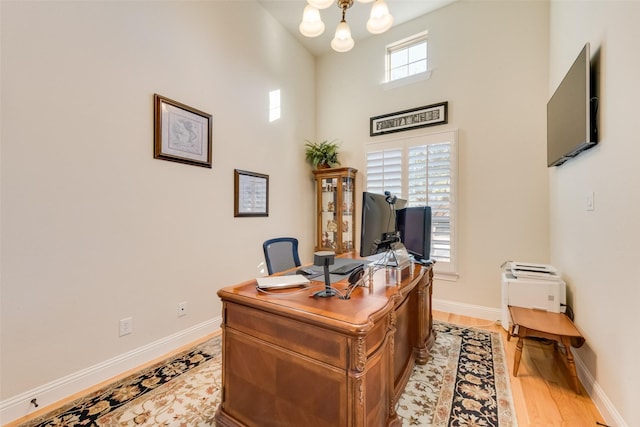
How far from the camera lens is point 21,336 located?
1578 mm

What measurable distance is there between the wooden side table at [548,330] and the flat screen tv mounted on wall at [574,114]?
1250mm

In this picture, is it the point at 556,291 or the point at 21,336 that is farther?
the point at 556,291

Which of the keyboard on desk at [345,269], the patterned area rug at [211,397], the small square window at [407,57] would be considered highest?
the small square window at [407,57]

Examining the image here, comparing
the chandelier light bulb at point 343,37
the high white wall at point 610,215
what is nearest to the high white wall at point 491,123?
the high white wall at point 610,215

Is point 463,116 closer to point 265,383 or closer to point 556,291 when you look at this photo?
point 556,291

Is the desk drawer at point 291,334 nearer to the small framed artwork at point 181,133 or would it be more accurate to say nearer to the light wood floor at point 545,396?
the light wood floor at point 545,396

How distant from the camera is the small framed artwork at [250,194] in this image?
2.90m

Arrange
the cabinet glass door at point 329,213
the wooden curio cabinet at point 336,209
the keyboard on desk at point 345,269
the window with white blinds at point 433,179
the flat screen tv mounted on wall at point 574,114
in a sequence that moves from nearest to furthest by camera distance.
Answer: the flat screen tv mounted on wall at point 574,114 < the keyboard on desk at point 345,269 < the window with white blinds at point 433,179 < the wooden curio cabinet at point 336,209 < the cabinet glass door at point 329,213

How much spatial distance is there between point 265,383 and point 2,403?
1583mm

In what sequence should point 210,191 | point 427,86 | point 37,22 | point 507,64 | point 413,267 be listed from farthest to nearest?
1. point 427,86
2. point 507,64
3. point 210,191
4. point 413,267
5. point 37,22

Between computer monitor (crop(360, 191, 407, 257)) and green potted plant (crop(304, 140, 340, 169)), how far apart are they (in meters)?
2.18

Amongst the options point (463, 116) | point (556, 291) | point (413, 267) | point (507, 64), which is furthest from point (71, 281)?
point (507, 64)

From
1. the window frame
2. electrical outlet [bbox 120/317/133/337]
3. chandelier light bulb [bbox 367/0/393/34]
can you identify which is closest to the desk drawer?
electrical outlet [bbox 120/317/133/337]

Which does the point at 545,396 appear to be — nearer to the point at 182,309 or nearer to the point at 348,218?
the point at 348,218
